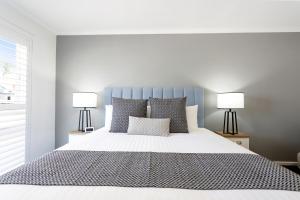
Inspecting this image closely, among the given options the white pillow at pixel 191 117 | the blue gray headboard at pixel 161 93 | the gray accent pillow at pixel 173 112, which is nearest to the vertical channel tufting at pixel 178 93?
the blue gray headboard at pixel 161 93

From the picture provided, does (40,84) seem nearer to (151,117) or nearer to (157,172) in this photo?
(151,117)

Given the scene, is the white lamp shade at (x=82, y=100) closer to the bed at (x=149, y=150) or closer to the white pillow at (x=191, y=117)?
the bed at (x=149, y=150)

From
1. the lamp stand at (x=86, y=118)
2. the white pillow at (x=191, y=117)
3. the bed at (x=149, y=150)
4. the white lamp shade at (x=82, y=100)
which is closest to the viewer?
the bed at (x=149, y=150)

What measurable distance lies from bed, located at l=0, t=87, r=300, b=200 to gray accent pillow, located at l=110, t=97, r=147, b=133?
0.13 metres

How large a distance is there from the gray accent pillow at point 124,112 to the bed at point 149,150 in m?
0.13

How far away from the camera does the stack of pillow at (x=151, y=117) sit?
2398 millimetres

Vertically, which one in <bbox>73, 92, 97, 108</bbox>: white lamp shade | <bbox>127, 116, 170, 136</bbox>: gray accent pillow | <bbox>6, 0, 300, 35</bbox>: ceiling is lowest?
<bbox>127, 116, 170, 136</bbox>: gray accent pillow

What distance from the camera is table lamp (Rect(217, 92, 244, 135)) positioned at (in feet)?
9.46

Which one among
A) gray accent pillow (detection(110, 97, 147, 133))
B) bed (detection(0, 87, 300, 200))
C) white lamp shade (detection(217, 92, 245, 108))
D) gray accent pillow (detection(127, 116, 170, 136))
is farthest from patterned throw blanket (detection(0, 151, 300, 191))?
white lamp shade (detection(217, 92, 245, 108))

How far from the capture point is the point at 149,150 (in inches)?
68.3

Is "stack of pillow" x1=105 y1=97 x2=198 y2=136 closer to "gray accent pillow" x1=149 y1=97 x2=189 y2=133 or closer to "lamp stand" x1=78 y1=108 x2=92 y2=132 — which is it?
"gray accent pillow" x1=149 y1=97 x2=189 y2=133

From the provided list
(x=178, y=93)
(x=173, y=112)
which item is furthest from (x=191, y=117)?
(x=178, y=93)

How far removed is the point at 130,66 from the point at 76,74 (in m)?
0.91

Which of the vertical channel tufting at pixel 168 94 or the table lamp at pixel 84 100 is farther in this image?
the vertical channel tufting at pixel 168 94
